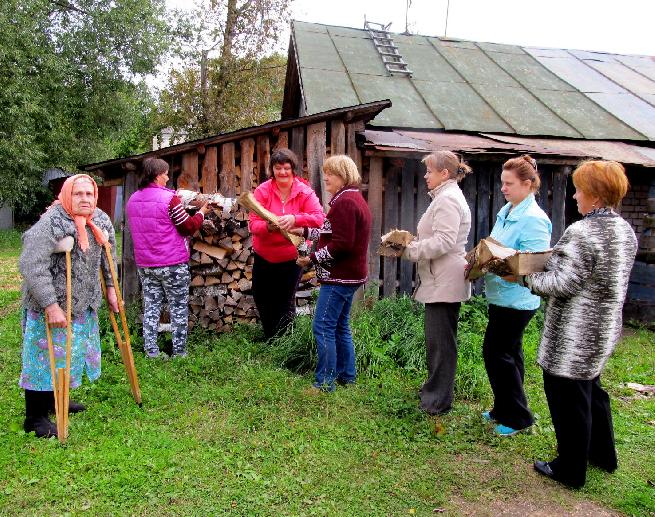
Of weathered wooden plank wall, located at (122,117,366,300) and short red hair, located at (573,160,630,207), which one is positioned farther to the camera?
weathered wooden plank wall, located at (122,117,366,300)

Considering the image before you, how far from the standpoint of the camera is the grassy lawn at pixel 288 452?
10.3 ft

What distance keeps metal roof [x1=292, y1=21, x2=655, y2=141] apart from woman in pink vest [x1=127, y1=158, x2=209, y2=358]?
10.7 ft

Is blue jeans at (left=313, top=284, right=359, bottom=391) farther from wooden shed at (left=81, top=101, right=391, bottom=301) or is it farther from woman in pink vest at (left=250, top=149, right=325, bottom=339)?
wooden shed at (left=81, top=101, right=391, bottom=301)

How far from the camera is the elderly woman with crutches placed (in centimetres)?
356

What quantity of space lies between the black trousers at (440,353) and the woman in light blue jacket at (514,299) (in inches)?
11.0

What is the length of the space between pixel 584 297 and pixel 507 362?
89 cm

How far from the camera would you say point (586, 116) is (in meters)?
9.07

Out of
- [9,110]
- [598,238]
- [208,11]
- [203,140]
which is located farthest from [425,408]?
[208,11]

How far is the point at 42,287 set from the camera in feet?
11.5

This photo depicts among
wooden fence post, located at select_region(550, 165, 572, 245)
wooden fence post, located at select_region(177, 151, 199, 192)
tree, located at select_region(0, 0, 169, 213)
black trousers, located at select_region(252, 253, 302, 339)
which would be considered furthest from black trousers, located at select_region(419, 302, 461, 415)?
tree, located at select_region(0, 0, 169, 213)

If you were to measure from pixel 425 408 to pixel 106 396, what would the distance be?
2.61 metres

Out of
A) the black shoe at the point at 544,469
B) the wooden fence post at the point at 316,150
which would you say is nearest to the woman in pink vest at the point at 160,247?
the wooden fence post at the point at 316,150

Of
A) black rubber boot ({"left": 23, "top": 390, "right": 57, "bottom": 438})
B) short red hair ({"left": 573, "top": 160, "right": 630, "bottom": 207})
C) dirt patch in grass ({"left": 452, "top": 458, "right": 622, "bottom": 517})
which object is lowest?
dirt patch in grass ({"left": 452, "top": 458, "right": 622, "bottom": 517})

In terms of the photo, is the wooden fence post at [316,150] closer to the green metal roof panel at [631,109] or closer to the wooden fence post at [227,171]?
the wooden fence post at [227,171]
